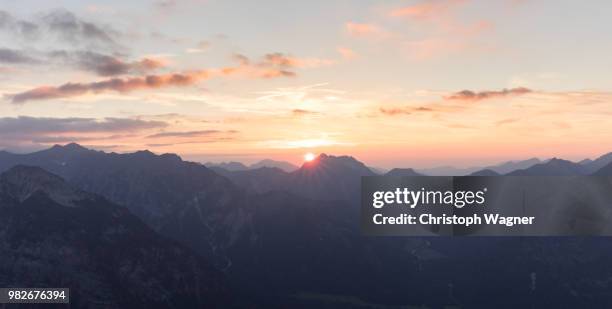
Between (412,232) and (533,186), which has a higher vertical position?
(533,186)

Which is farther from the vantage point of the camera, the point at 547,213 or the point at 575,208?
the point at 575,208

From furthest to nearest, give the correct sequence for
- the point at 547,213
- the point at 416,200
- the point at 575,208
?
the point at 575,208, the point at 547,213, the point at 416,200

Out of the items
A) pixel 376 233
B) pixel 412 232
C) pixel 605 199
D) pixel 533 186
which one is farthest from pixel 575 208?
pixel 376 233

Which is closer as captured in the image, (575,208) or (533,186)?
(533,186)

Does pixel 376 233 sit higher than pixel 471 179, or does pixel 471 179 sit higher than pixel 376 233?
pixel 471 179

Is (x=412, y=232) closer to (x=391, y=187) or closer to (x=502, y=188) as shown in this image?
(x=391, y=187)

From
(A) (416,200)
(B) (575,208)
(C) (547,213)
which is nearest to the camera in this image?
(A) (416,200)

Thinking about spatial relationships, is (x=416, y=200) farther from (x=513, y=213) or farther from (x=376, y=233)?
(x=513, y=213)

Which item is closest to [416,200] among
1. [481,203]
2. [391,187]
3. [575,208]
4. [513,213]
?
[391,187]

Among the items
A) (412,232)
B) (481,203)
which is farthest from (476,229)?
(412,232)
